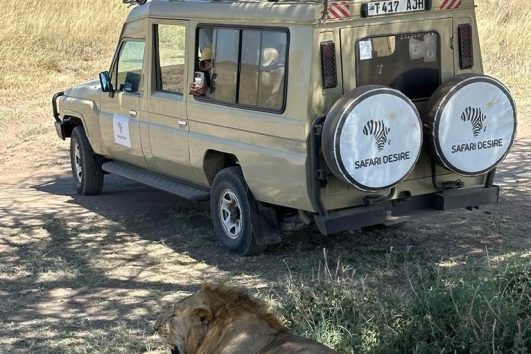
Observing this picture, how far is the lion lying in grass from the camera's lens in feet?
13.1

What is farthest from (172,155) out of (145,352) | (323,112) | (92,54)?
(92,54)

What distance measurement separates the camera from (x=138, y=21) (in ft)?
29.3

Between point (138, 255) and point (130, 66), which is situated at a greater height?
point (130, 66)

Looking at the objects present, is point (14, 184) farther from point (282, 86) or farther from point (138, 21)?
point (282, 86)

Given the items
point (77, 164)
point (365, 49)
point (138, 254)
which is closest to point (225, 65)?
point (365, 49)

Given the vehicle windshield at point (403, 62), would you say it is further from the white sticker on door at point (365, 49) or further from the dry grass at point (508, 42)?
the dry grass at point (508, 42)

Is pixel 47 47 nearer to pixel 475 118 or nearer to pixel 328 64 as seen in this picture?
pixel 328 64

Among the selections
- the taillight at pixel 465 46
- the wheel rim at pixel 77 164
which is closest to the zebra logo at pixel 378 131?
the taillight at pixel 465 46

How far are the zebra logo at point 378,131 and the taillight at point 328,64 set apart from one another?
42cm

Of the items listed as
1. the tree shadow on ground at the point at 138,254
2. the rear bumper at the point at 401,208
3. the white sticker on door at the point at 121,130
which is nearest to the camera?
the tree shadow on ground at the point at 138,254

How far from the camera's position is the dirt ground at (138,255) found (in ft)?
20.4

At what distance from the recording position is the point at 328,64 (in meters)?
6.77

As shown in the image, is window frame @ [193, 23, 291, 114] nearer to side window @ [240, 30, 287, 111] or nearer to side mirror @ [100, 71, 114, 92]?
side window @ [240, 30, 287, 111]

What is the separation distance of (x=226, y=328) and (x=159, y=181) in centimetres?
487
